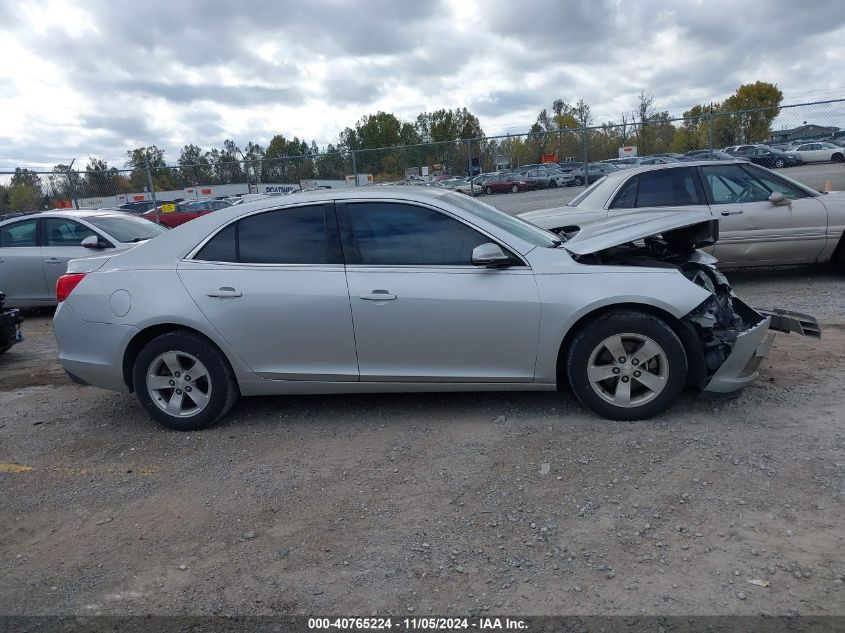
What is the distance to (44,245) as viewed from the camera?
9586mm

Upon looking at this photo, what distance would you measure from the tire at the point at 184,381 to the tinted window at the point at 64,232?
5.66 meters

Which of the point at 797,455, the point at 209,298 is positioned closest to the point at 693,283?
the point at 797,455

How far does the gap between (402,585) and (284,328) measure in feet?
6.87

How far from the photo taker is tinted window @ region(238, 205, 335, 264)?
182 inches

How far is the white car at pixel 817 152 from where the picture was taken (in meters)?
22.8

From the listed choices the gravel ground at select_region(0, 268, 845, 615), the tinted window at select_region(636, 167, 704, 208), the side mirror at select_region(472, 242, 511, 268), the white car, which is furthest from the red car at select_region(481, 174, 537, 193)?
the white car

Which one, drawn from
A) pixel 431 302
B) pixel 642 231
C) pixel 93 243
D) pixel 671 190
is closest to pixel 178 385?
pixel 431 302

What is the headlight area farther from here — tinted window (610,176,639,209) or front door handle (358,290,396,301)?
tinted window (610,176,639,209)

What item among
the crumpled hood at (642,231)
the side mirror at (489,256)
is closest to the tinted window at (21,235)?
the side mirror at (489,256)

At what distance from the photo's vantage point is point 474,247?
174 inches

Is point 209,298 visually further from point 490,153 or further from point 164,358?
point 490,153

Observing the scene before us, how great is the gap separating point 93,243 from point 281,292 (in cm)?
586

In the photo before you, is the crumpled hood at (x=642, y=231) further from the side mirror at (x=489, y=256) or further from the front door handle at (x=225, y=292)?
the front door handle at (x=225, y=292)

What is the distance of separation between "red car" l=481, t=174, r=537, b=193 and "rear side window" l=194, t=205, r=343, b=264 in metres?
10.6
